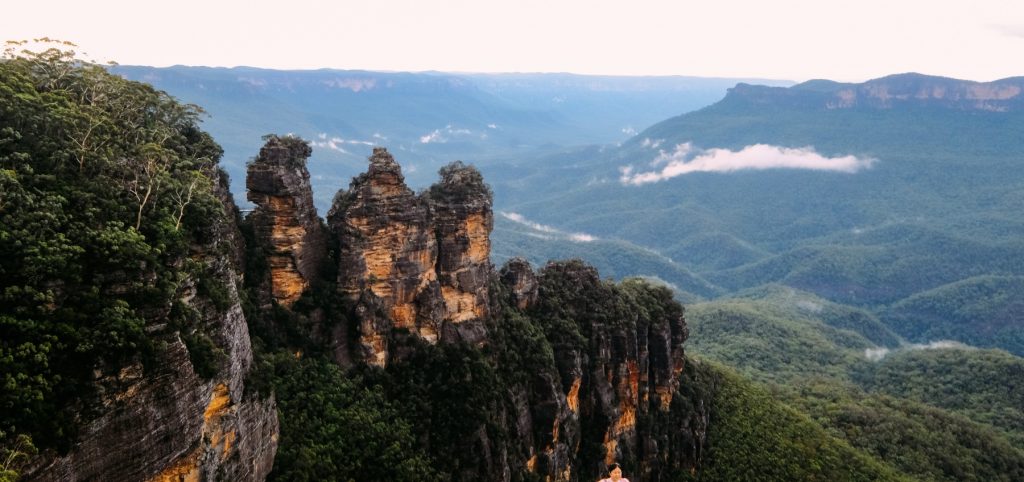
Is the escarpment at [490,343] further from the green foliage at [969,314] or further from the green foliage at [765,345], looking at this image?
the green foliage at [969,314]

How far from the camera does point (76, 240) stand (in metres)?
16.3

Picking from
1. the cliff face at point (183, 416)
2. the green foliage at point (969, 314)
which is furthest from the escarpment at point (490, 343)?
the green foliage at point (969, 314)

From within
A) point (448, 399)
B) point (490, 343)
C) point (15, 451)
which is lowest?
point (448, 399)

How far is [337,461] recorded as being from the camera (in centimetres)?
2553

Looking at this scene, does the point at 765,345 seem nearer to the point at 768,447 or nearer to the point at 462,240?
the point at 768,447

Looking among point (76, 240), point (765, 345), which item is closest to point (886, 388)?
point (765, 345)

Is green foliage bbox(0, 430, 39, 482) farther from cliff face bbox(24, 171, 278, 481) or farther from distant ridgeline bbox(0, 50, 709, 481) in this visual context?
cliff face bbox(24, 171, 278, 481)

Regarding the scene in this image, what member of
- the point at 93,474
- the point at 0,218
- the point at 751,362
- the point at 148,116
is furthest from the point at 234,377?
the point at 751,362

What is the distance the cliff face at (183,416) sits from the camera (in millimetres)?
15367

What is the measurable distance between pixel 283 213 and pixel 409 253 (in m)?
6.41

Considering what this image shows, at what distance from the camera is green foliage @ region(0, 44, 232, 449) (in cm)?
1438

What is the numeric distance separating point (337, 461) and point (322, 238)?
10.6 metres

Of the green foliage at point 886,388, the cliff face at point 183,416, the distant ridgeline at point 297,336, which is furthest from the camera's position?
the green foliage at point 886,388

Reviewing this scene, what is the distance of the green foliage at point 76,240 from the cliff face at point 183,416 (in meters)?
0.43
